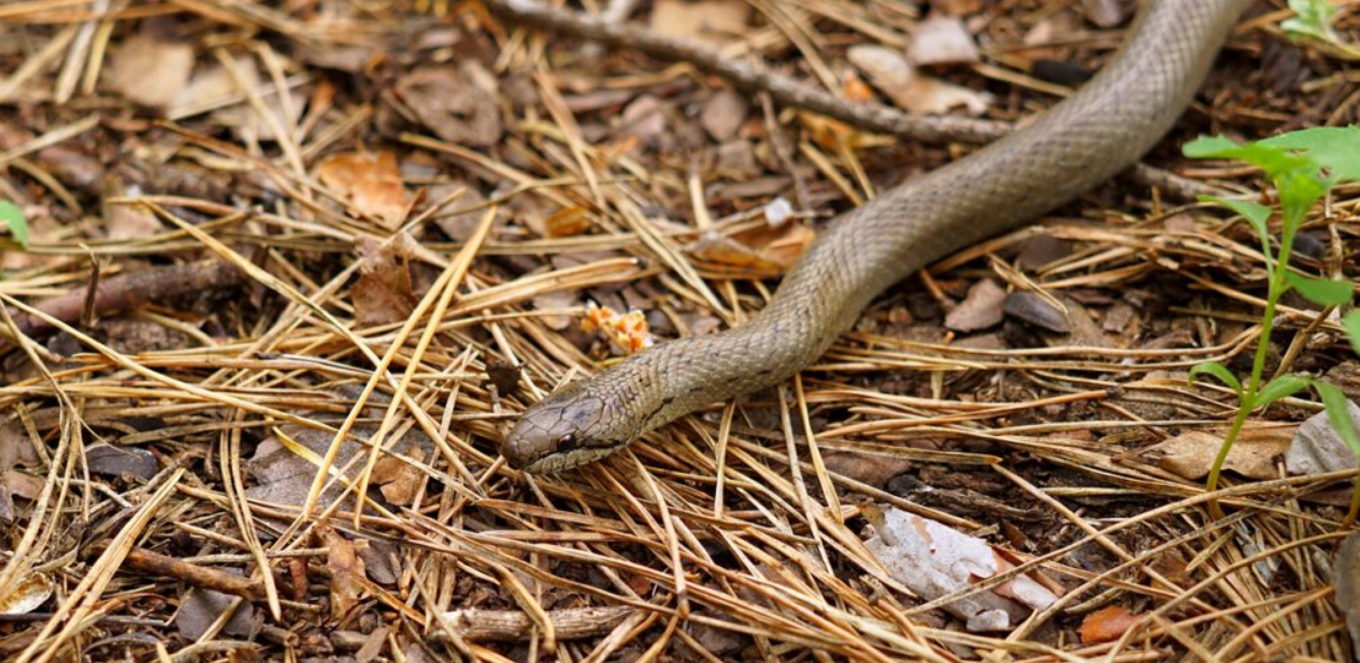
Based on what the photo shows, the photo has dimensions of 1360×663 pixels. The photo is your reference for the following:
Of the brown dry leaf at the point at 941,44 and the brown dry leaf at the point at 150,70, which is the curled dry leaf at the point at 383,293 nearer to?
the brown dry leaf at the point at 150,70

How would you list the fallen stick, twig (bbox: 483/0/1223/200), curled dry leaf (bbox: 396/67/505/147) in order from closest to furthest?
the fallen stick
twig (bbox: 483/0/1223/200)
curled dry leaf (bbox: 396/67/505/147)

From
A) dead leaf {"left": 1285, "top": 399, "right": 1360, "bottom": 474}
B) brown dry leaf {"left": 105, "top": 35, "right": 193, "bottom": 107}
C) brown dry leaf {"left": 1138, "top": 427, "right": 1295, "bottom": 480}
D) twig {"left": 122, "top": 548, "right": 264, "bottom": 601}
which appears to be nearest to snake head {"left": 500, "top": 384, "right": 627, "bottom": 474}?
twig {"left": 122, "top": 548, "right": 264, "bottom": 601}

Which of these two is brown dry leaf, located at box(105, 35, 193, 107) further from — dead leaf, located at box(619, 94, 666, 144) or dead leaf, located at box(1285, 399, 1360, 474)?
dead leaf, located at box(1285, 399, 1360, 474)

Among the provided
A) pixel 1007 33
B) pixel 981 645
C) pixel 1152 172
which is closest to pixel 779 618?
pixel 981 645

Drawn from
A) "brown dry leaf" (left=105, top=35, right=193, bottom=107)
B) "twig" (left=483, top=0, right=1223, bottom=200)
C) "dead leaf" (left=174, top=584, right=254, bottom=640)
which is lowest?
"dead leaf" (left=174, top=584, right=254, bottom=640)

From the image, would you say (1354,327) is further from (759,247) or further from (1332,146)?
(759,247)

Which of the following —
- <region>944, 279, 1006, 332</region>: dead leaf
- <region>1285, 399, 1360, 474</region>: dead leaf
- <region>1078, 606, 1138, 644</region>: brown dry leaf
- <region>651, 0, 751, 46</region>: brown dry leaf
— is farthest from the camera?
<region>651, 0, 751, 46</region>: brown dry leaf

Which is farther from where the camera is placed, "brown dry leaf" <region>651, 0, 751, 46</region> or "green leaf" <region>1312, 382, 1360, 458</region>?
"brown dry leaf" <region>651, 0, 751, 46</region>

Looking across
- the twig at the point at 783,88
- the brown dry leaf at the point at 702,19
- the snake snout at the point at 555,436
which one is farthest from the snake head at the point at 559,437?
the brown dry leaf at the point at 702,19
